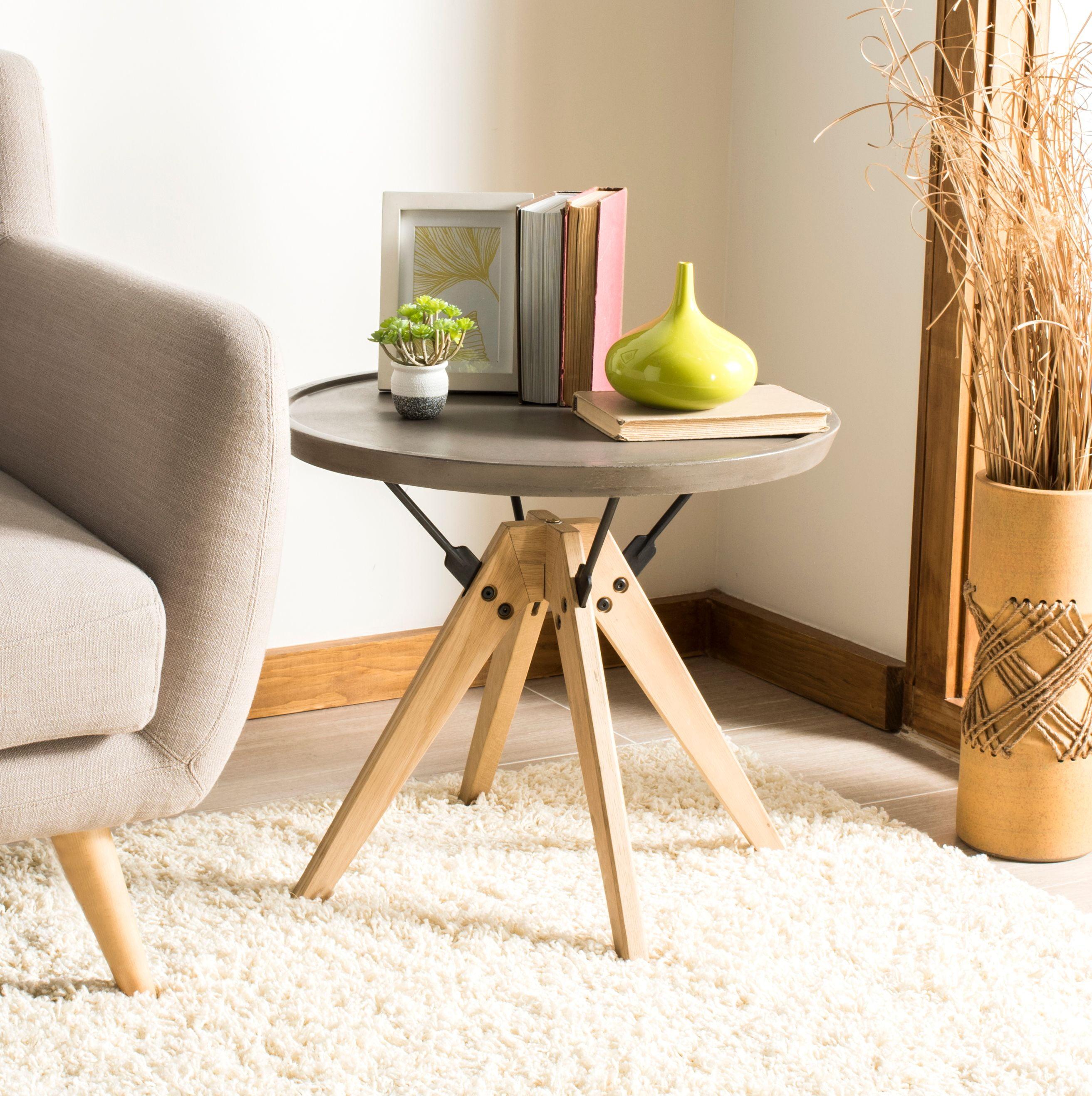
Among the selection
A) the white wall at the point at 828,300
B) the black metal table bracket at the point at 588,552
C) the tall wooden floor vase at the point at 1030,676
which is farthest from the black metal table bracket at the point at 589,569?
the white wall at the point at 828,300

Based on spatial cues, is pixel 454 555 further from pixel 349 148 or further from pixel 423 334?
pixel 349 148

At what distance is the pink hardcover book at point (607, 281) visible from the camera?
1483 millimetres

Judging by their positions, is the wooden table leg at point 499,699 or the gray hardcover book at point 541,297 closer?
the gray hardcover book at point 541,297

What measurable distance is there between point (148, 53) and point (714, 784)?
49.1 inches

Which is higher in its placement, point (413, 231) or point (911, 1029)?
point (413, 231)

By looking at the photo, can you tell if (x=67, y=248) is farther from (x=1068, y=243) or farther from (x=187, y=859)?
(x=1068, y=243)

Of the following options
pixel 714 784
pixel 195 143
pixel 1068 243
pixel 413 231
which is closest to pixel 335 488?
pixel 195 143

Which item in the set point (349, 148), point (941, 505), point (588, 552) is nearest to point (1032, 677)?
point (941, 505)

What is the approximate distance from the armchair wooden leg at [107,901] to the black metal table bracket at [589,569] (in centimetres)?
52

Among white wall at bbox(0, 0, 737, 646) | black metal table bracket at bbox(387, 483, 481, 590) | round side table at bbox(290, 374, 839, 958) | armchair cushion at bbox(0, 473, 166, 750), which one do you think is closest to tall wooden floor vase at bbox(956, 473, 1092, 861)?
round side table at bbox(290, 374, 839, 958)

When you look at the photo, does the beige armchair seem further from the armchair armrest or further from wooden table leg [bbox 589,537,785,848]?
wooden table leg [bbox 589,537,785,848]

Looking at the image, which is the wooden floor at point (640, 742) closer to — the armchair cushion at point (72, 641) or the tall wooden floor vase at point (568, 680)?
the tall wooden floor vase at point (568, 680)

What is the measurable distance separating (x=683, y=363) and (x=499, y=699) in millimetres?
532

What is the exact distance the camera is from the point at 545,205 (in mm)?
1516
